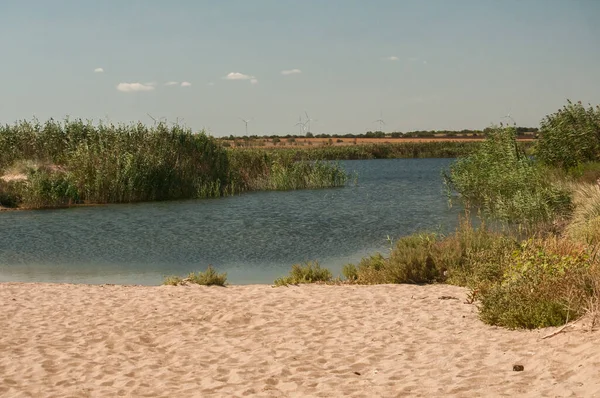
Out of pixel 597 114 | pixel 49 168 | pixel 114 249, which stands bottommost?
pixel 114 249

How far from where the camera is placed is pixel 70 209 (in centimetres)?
3134

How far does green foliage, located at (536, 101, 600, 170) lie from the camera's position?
89.6 ft

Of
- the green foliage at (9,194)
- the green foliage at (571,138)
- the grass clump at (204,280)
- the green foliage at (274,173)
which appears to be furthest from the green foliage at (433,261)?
the green foliage at (274,173)

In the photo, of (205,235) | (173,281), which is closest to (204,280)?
(173,281)

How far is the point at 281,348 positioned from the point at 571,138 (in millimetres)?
21623

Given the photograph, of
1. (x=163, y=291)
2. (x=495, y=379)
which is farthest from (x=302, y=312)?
(x=495, y=379)

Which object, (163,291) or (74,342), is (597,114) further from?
(74,342)

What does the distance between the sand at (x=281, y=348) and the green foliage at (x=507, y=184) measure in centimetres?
915

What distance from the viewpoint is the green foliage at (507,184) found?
69.0ft

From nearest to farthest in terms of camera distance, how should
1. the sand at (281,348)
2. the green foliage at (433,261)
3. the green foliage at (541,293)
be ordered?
the sand at (281,348) < the green foliage at (541,293) < the green foliage at (433,261)

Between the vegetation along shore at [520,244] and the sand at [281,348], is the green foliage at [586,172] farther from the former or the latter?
the sand at [281,348]

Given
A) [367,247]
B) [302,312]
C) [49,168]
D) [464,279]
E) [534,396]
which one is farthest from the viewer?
[49,168]

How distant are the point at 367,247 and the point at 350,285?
587 cm

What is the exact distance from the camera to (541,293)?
9.59m
